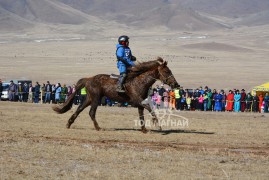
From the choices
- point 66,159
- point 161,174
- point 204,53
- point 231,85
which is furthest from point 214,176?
point 204,53

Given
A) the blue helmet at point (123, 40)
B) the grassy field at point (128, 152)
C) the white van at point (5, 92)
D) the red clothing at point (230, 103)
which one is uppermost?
the blue helmet at point (123, 40)

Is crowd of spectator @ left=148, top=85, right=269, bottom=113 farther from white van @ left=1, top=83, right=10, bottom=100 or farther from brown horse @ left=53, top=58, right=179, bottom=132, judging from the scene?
brown horse @ left=53, top=58, right=179, bottom=132

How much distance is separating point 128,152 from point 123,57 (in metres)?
5.24

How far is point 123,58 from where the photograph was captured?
1928 cm

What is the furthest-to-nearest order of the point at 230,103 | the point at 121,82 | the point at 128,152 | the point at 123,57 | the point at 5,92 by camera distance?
the point at 5,92
the point at 230,103
the point at 121,82
the point at 123,57
the point at 128,152

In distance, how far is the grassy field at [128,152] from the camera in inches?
473

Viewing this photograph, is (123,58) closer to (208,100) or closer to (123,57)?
(123,57)

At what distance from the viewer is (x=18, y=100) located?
4231 centimetres

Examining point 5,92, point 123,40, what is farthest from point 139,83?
point 5,92

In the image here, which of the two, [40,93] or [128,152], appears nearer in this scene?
[128,152]

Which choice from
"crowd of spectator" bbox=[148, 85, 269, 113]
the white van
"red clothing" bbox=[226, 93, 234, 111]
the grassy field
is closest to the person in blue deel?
the grassy field

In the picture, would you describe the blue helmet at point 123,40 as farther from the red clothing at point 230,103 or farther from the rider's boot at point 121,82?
the red clothing at point 230,103

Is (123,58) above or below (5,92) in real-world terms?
above

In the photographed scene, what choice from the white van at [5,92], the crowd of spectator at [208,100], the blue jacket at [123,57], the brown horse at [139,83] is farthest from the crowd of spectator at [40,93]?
the blue jacket at [123,57]
